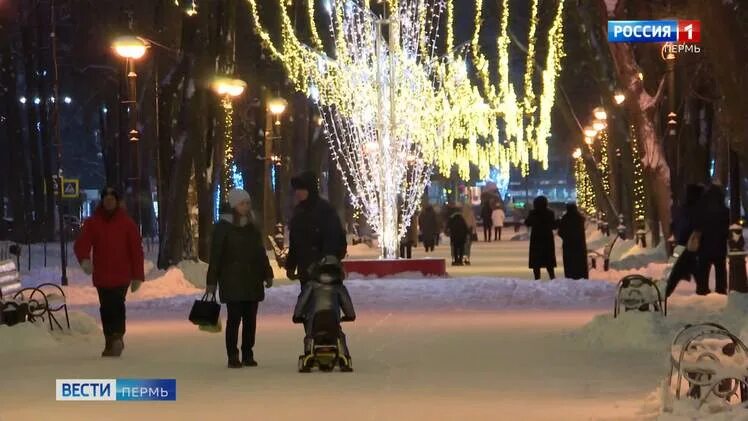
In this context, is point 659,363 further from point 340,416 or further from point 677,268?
point 677,268

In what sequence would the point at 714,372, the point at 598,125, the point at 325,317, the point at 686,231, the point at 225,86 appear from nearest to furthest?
the point at 714,372, the point at 325,317, the point at 686,231, the point at 225,86, the point at 598,125

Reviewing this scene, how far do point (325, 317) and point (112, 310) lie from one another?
3.06 meters

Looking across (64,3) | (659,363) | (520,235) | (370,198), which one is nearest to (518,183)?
(520,235)

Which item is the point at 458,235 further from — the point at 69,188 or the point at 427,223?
the point at 69,188

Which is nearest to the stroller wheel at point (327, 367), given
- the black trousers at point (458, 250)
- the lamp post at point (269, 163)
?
the black trousers at point (458, 250)

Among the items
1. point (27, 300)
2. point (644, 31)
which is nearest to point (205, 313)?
point (27, 300)

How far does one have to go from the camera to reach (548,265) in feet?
104

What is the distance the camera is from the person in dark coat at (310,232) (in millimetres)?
15969

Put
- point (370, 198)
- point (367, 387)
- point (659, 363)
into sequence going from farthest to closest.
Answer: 1. point (370, 198)
2. point (659, 363)
3. point (367, 387)

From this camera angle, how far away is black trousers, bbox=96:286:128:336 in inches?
687

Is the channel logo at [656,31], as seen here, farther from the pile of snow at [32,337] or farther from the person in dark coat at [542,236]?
the pile of snow at [32,337]

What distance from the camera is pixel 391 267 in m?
34.0

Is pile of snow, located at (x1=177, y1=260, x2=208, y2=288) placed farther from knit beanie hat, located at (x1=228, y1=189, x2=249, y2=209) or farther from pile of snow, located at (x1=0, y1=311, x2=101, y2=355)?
knit beanie hat, located at (x1=228, y1=189, x2=249, y2=209)

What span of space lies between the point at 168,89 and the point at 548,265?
1171 centimetres
